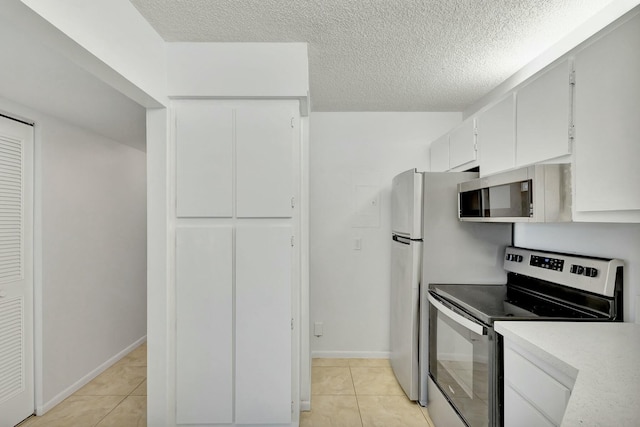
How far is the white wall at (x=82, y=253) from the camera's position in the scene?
245 cm

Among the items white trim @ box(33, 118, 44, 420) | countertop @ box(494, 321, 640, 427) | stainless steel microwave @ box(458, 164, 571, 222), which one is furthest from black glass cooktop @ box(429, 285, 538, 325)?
white trim @ box(33, 118, 44, 420)

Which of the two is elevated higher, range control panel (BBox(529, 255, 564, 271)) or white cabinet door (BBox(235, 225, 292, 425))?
range control panel (BBox(529, 255, 564, 271))

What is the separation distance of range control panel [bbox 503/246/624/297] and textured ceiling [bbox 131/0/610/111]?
126 cm

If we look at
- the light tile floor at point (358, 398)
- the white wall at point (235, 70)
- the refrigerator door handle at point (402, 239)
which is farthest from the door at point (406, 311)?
the white wall at point (235, 70)

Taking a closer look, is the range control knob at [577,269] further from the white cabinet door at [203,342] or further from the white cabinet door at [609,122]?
the white cabinet door at [203,342]

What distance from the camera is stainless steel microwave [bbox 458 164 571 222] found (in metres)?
1.55

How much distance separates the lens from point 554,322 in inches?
60.7

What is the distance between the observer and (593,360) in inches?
44.4

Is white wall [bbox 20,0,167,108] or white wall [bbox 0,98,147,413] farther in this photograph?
white wall [bbox 0,98,147,413]

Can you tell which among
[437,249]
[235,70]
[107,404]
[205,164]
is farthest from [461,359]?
[107,404]

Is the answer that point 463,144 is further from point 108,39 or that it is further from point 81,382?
point 81,382

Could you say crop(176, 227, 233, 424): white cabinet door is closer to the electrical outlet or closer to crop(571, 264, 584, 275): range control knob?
the electrical outlet

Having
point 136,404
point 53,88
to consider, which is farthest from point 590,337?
point 53,88

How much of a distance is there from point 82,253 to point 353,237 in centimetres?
241
